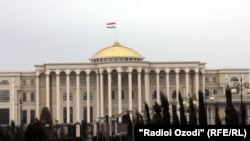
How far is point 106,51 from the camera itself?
341 feet

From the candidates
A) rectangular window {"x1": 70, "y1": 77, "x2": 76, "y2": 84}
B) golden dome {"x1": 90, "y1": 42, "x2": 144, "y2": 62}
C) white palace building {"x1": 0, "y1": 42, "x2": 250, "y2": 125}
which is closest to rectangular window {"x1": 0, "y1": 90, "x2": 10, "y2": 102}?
white palace building {"x1": 0, "y1": 42, "x2": 250, "y2": 125}

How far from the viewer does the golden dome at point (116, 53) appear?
102 metres

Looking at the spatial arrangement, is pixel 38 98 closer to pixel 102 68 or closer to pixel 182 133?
pixel 102 68

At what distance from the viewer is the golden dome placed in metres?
102

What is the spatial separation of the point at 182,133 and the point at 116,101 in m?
91.3

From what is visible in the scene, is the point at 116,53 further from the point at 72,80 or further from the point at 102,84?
the point at 72,80

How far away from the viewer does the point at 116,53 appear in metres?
102

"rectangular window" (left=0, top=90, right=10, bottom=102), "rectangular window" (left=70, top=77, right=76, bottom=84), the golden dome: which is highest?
the golden dome

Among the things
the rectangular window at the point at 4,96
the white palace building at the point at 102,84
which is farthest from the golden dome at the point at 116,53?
the rectangular window at the point at 4,96

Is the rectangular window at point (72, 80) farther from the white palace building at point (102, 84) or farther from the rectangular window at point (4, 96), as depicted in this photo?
the rectangular window at point (4, 96)

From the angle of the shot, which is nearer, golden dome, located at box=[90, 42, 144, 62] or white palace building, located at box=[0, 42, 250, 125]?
white palace building, located at box=[0, 42, 250, 125]

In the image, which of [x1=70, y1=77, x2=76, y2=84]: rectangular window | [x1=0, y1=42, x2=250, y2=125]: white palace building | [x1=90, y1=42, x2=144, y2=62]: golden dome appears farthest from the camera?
[x1=70, y1=77, x2=76, y2=84]: rectangular window

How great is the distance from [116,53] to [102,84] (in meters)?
5.28

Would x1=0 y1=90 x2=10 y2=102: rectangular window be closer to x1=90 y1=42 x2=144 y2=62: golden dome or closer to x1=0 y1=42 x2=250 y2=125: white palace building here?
x1=0 y1=42 x2=250 y2=125: white palace building
